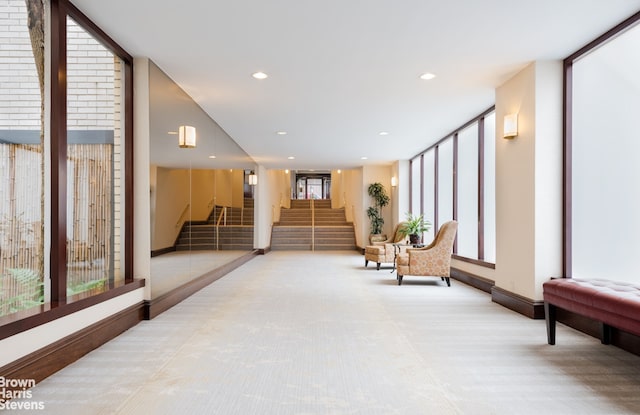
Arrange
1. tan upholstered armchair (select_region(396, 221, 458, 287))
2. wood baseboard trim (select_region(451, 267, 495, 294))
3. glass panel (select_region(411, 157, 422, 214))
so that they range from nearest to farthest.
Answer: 1. wood baseboard trim (select_region(451, 267, 495, 294))
2. tan upholstered armchair (select_region(396, 221, 458, 287))
3. glass panel (select_region(411, 157, 422, 214))

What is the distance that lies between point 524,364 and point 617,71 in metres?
2.94

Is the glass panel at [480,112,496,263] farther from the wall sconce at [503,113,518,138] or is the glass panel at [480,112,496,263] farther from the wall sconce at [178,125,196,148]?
the wall sconce at [178,125,196,148]

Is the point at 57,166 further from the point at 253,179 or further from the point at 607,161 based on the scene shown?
the point at 253,179

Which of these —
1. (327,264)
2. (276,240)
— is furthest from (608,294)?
(276,240)

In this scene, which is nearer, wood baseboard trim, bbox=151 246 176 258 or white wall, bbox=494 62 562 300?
white wall, bbox=494 62 562 300

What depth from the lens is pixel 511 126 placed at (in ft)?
16.1

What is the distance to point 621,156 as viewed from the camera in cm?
388

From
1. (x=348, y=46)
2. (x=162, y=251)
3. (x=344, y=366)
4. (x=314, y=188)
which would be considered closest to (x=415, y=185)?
(x=348, y=46)

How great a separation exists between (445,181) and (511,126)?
4.16 meters

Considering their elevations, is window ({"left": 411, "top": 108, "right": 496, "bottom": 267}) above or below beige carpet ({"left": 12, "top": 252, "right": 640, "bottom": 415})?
above

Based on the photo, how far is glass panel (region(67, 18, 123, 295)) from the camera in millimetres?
3459

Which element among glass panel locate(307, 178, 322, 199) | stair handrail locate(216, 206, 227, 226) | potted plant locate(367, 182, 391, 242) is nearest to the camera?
stair handrail locate(216, 206, 227, 226)

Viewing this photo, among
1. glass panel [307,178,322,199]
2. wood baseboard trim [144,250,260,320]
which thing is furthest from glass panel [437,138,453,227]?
glass panel [307,178,322,199]

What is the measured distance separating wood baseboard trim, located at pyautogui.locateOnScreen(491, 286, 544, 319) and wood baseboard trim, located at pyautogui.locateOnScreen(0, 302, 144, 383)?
422 centimetres
